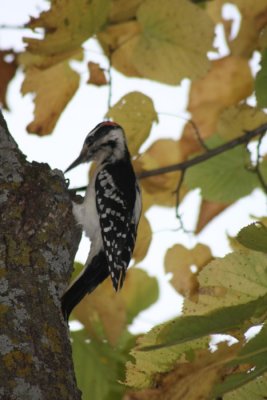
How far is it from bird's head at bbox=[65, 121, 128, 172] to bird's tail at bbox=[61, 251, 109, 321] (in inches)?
48.1

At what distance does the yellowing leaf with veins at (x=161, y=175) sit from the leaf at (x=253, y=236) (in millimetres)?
2335

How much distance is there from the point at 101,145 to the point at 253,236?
4104 mm

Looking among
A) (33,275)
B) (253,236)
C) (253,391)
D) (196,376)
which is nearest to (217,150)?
(33,275)

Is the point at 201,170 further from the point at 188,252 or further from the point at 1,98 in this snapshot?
the point at 1,98

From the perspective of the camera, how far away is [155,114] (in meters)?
3.74

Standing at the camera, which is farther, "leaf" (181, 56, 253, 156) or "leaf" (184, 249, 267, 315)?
"leaf" (181, 56, 253, 156)

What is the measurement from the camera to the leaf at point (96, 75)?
13.2 feet

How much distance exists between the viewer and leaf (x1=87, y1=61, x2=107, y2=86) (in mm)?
4012

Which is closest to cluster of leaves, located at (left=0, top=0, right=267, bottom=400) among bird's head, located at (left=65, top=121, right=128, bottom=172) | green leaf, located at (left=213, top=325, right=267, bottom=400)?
green leaf, located at (left=213, top=325, right=267, bottom=400)

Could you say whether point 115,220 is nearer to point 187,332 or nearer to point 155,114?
point 155,114

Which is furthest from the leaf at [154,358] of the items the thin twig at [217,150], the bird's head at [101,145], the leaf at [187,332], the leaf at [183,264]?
the bird's head at [101,145]

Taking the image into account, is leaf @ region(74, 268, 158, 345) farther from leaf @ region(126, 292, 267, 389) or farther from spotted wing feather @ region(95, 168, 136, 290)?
leaf @ region(126, 292, 267, 389)

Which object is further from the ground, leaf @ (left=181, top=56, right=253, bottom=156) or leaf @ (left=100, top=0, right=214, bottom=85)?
leaf @ (left=100, top=0, right=214, bottom=85)

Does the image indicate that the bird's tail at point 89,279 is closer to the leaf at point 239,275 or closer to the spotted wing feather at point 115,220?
the spotted wing feather at point 115,220
